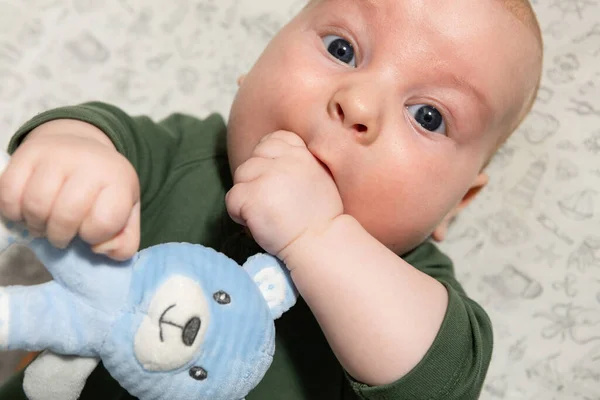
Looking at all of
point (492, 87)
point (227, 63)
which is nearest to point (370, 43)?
point (492, 87)

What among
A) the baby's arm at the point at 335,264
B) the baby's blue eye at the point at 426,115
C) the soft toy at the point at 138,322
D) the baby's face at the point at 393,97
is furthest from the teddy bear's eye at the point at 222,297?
the baby's blue eye at the point at 426,115

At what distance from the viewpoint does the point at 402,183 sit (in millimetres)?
788

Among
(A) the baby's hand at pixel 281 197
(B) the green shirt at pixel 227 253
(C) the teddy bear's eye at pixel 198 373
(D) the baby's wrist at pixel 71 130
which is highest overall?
(A) the baby's hand at pixel 281 197

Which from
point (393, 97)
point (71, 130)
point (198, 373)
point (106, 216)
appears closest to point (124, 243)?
point (106, 216)

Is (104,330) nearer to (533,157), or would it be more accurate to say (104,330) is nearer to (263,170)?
(263,170)

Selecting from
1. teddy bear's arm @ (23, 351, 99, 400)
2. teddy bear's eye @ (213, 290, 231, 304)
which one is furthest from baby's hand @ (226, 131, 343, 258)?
teddy bear's arm @ (23, 351, 99, 400)

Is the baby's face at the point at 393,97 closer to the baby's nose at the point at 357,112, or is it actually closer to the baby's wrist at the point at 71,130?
the baby's nose at the point at 357,112

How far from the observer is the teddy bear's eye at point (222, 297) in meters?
0.61

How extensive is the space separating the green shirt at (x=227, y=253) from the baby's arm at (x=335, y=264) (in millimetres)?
25

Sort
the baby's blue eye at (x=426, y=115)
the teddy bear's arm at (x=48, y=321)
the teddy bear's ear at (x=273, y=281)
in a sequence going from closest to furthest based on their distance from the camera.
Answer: the teddy bear's arm at (x=48, y=321) → the teddy bear's ear at (x=273, y=281) → the baby's blue eye at (x=426, y=115)

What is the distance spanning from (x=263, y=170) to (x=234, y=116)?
192mm

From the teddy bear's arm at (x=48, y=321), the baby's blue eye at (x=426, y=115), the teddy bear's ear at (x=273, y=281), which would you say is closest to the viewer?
the teddy bear's arm at (x=48, y=321)

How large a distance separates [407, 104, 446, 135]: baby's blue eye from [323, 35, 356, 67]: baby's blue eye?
0.31 feet

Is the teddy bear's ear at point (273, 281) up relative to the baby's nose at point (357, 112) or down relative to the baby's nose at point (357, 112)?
down
